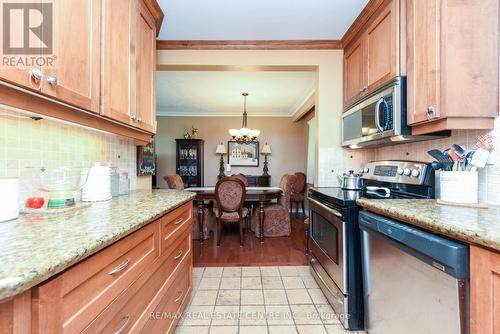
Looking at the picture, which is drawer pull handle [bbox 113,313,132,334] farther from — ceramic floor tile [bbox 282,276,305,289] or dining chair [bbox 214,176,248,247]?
dining chair [bbox 214,176,248,247]

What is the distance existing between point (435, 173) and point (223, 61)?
7.26 feet

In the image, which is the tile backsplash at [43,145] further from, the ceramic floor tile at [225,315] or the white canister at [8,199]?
the ceramic floor tile at [225,315]

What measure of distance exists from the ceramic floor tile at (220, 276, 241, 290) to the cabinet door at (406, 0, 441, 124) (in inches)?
78.2

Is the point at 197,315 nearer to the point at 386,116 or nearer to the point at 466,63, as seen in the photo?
the point at 386,116

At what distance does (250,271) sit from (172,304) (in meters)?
1.23

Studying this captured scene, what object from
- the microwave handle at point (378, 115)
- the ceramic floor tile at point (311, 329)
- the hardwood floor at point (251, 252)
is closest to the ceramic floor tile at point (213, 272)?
the hardwood floor at point (251, 252)

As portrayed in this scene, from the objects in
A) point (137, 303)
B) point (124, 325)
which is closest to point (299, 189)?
point (137, 303)

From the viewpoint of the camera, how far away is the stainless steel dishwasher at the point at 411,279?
822mm

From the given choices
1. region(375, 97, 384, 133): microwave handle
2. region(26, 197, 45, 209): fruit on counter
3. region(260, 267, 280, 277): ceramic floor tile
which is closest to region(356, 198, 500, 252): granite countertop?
region(375, 97, 384, 133): microwave handle

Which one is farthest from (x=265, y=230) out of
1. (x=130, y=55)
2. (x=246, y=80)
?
(x=130, y=55)

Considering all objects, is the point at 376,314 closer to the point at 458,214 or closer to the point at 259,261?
the point at 458,214

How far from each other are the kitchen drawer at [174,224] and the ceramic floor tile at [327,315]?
4.02ft

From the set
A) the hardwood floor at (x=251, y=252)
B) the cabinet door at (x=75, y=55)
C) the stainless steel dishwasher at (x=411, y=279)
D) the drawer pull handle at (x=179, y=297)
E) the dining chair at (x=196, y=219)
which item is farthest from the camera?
the dining chair at (x=196, y=219)

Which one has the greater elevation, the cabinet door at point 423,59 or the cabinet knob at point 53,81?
the cabinet door at point 423,59
